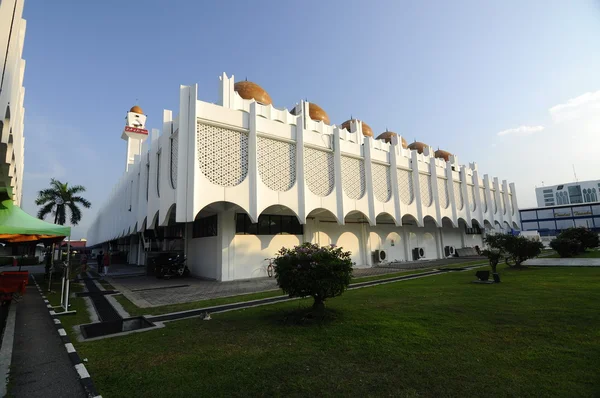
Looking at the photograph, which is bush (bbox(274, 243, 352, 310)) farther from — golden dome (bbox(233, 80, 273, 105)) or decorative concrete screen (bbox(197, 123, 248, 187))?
golden dome (bbox(233, 80, 273, 105))

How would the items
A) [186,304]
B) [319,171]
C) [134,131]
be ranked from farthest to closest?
[134,131]
[319,171]
[186,304]

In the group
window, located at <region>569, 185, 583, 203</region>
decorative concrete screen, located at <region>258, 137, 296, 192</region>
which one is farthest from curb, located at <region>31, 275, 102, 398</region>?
window, located at <region>569, 185, 583, 203</region>

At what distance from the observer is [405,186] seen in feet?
75.1

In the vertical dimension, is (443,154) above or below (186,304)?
above

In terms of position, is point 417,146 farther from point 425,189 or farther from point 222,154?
point 222,154

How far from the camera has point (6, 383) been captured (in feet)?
12.3

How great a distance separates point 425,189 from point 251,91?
1571 cm

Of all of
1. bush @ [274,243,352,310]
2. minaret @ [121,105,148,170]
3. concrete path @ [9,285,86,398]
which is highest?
minaret @ [121,105,148,170]

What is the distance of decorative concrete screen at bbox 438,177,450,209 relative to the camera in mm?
25531

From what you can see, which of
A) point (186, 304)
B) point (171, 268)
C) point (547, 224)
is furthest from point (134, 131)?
point (547, 224)

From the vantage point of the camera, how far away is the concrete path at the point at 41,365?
11.7 feet

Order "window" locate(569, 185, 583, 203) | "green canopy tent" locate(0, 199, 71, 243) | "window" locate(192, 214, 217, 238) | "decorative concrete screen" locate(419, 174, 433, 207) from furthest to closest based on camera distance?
"window" locate(569, 185, 583, 203), "decorative concrete screen" locate(419, 174, 433, 207), "window" locate(192, 214, 217, 238), "green canopy tent" locate(0, 199, 71, 243)

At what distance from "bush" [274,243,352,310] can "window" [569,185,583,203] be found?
11107cm

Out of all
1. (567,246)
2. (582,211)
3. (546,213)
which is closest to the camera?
(567,246)
